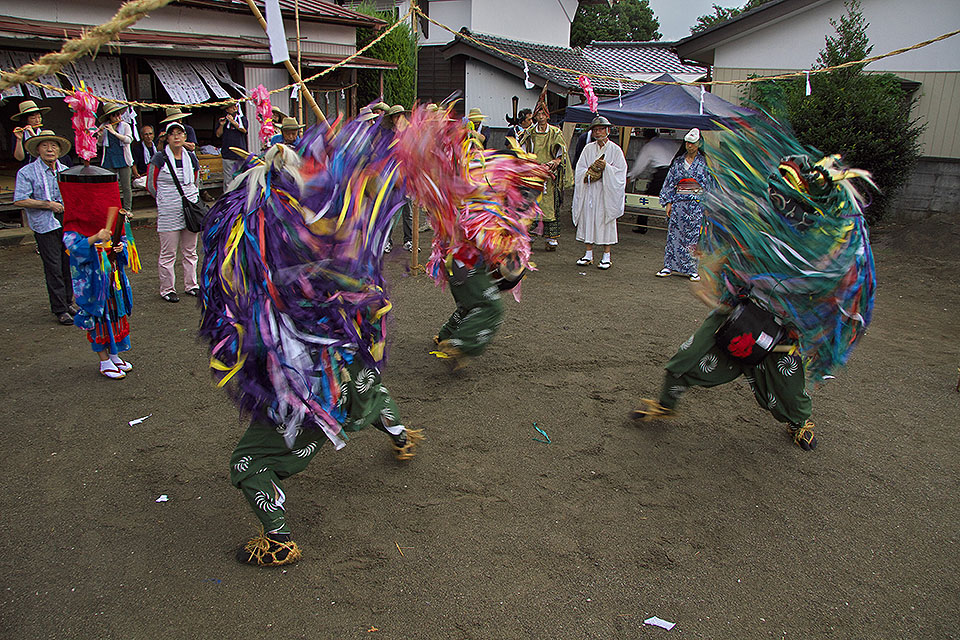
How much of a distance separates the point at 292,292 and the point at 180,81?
32.9ft

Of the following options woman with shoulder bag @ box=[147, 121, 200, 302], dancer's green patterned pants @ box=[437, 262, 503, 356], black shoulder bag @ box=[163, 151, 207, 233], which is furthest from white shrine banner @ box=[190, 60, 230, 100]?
dancer's green patterned pants @ box=[437, 262, 503, 356]

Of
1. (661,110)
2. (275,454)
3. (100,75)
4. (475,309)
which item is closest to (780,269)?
(475,309)

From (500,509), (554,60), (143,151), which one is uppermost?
(554,60)

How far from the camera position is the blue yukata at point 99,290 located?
15.3 feet

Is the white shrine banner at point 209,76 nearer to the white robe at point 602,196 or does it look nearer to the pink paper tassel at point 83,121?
the pink paper tassel at point 83,121

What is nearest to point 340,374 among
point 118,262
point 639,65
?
point 118,262

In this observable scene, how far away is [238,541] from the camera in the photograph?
324cm

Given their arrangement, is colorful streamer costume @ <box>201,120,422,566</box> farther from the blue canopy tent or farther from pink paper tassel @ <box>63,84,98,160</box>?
the blue canopy tent

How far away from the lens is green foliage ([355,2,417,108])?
17359mm

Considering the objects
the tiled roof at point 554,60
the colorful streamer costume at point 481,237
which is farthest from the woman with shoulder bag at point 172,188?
the tiled roof at point 554,60

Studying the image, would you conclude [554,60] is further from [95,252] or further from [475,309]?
[95,252]

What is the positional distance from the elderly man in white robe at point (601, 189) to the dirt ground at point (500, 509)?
11.7ft

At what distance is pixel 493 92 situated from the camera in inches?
750

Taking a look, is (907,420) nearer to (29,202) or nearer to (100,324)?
(100,324)
